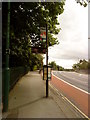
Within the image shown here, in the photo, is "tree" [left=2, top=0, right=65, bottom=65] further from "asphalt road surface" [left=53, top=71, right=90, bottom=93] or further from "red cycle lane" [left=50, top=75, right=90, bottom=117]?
"asphalt road surface" [left=53, top=71, right=90, bottom=93]

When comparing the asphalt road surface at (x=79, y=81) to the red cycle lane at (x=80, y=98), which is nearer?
the red cycle lane at (x=80, y=98)

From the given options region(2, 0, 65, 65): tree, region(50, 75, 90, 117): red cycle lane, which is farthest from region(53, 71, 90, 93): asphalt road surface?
region(2, 0, 65, 65): tree

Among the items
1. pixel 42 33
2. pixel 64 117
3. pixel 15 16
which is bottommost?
pixel 64 117

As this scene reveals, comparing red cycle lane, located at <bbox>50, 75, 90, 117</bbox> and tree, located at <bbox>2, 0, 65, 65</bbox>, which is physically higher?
tree, located at <bbox>2, 0, 65, 65</bbox>

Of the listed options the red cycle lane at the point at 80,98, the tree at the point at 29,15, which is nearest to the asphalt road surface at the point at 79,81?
the red cycle lane at the point at 80,98

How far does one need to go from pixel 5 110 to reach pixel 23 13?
669 cm

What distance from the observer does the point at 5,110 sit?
8.55 metres

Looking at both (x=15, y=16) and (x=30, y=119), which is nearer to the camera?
(x=30, y=119)

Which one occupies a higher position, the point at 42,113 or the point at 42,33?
the point at 42,33

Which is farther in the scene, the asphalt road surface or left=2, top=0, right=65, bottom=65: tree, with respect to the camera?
the asphalt road surface

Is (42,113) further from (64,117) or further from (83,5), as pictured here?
(83,5)

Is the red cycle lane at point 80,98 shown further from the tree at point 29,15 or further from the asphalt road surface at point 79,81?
the tree at point 29,15

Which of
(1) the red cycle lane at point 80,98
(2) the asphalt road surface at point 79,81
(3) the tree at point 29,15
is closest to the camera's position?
(1) the red cycle lane at point 80,98

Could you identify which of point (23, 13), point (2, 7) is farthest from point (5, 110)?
point (23, 13)
